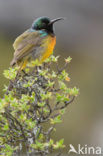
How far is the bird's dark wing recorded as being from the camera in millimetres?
3281

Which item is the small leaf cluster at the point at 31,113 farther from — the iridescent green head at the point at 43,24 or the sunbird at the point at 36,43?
the iridescent green head at the point at 43,24

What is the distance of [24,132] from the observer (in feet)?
6.87

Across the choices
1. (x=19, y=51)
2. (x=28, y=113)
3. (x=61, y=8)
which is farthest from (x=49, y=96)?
(x=61, y=8)

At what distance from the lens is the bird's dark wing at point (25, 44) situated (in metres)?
3.28

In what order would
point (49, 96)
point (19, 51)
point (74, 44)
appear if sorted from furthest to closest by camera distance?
point (74, 44) < point (19, 51) < point (49, 96)

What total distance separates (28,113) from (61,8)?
6.04 meters

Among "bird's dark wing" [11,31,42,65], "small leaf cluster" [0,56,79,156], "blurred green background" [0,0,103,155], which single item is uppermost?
"blurred green background" [0,0,103,155]

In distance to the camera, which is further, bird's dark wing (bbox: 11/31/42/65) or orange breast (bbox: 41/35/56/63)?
orange breast (bbox: 41/35/56/63)

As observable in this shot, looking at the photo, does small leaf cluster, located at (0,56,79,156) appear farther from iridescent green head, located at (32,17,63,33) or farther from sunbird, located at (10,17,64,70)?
iridescent green head, located at (32,17,63,33)

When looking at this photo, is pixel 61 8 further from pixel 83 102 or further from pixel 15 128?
pixel 15 128

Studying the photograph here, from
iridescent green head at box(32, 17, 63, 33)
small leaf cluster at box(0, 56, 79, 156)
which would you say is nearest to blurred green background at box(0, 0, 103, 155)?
iridescent green head at box(32, 17, 63, 33)

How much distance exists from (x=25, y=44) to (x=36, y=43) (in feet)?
0.60

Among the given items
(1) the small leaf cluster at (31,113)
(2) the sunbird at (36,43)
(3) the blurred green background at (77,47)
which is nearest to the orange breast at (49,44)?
(2) the sunbird at (36,43)

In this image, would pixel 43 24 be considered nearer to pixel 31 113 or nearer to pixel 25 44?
pixel 25 44
